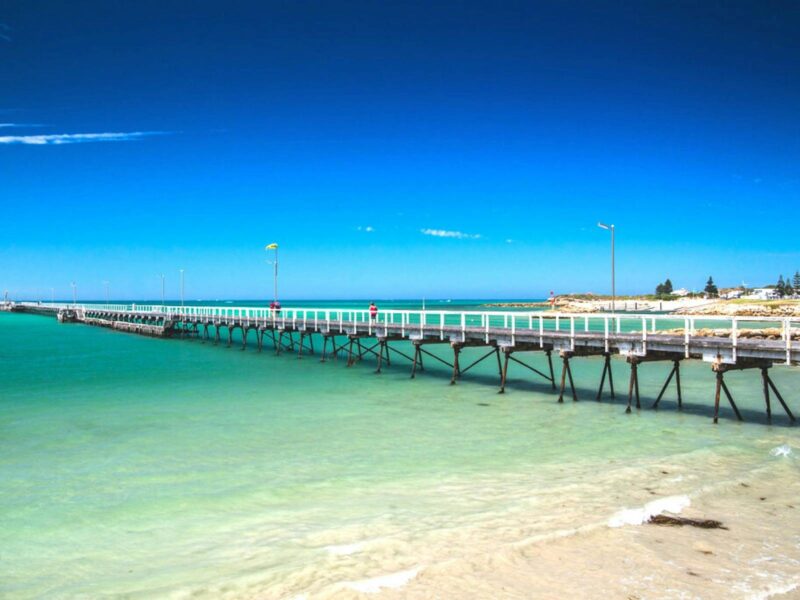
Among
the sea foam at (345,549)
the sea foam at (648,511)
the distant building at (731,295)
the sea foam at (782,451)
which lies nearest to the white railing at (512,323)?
the sea foam at (782,451)

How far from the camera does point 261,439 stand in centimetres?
1553

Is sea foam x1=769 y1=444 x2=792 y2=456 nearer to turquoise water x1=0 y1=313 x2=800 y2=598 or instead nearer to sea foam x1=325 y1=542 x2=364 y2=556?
turquoise water x1=0 y1=313 x2=800 y2=598

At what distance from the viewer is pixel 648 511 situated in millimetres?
9328

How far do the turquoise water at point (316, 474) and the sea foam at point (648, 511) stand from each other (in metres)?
0.29

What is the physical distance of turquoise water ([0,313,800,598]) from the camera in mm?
7930

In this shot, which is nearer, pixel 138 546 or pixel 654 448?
pixel 138 546

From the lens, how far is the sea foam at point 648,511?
8.90 m

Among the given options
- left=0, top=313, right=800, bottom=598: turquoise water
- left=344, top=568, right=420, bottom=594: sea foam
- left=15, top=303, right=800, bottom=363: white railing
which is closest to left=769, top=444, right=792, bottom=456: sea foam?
left=0, top=313, right=800, bottom=598: turquoise water

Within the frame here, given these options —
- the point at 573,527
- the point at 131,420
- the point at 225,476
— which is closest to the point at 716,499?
the point at 573,527

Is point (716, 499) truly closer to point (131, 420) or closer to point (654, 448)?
point (654, 448)

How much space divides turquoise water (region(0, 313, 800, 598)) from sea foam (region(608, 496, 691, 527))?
290mm

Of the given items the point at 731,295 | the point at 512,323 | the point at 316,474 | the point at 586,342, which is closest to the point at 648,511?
the point at 316,474

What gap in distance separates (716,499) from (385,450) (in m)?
6.88

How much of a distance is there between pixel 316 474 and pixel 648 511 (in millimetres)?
6118
